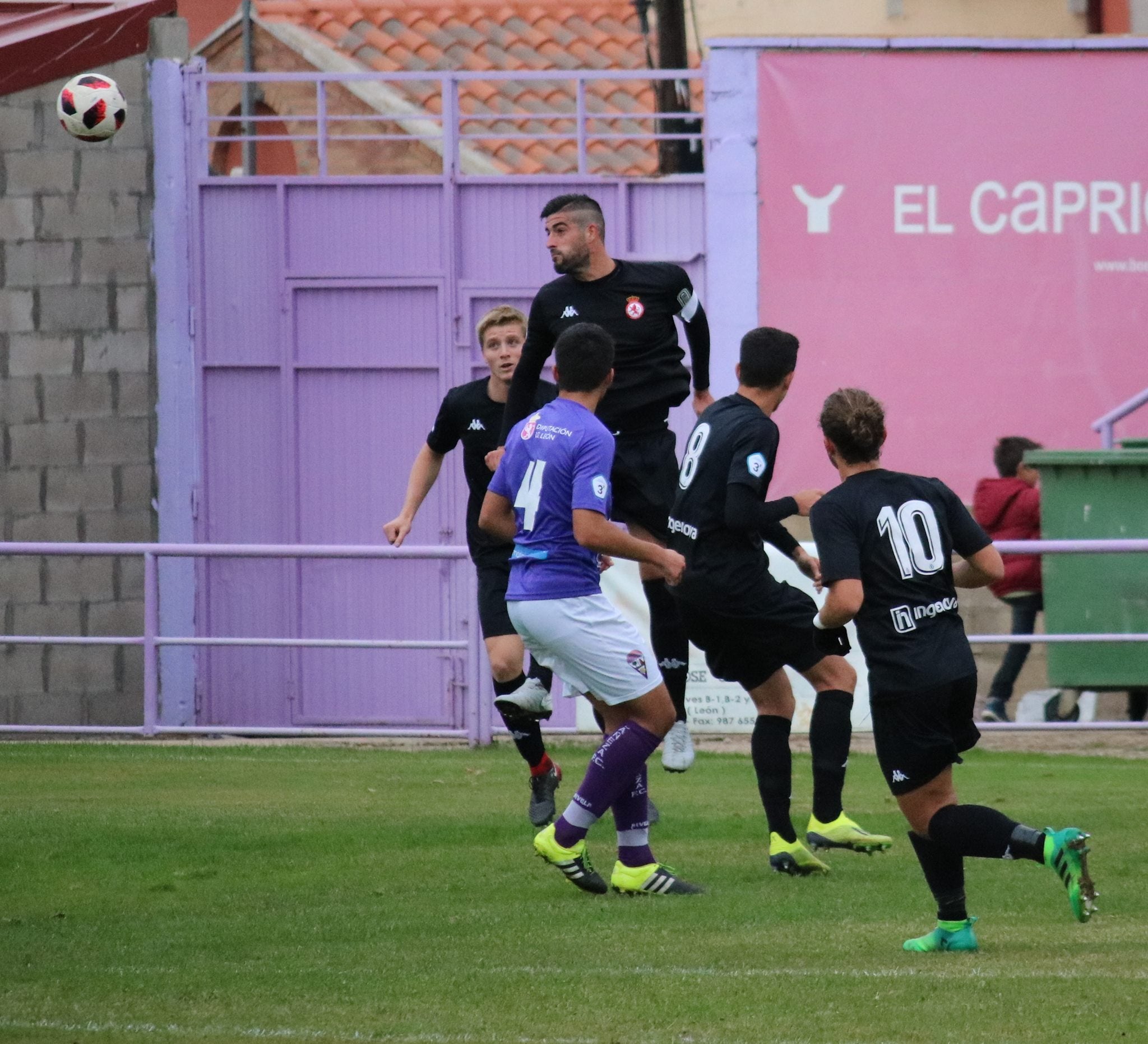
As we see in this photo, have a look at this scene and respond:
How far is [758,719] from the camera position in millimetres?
7836

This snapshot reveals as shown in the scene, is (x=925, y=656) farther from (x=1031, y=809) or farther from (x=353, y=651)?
(x=353, y=651)

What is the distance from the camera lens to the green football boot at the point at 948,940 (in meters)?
6.07

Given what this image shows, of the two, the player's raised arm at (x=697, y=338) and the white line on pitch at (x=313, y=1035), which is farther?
the player's raised arm at (x=697, y=338)

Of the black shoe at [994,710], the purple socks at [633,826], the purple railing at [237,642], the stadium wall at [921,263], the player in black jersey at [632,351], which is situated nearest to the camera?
the purple socks at [633,826]

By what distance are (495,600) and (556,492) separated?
1812 millimetres

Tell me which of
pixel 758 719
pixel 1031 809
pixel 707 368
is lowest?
pixel 1031 809

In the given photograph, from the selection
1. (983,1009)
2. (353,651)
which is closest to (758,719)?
(983,1009)

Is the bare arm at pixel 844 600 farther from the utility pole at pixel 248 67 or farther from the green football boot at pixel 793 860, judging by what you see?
the utility pole at pixel 248 67

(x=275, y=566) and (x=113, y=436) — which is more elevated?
(x=113, y=436)

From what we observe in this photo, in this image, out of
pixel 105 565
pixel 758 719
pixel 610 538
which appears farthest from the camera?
pixel 105 565

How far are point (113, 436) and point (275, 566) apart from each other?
1.52m

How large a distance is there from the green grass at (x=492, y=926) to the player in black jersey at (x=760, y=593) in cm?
39

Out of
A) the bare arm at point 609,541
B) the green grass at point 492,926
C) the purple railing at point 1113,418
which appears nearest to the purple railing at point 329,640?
the green grass at point 492,926

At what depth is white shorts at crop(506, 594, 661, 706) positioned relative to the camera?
22.9 ft
